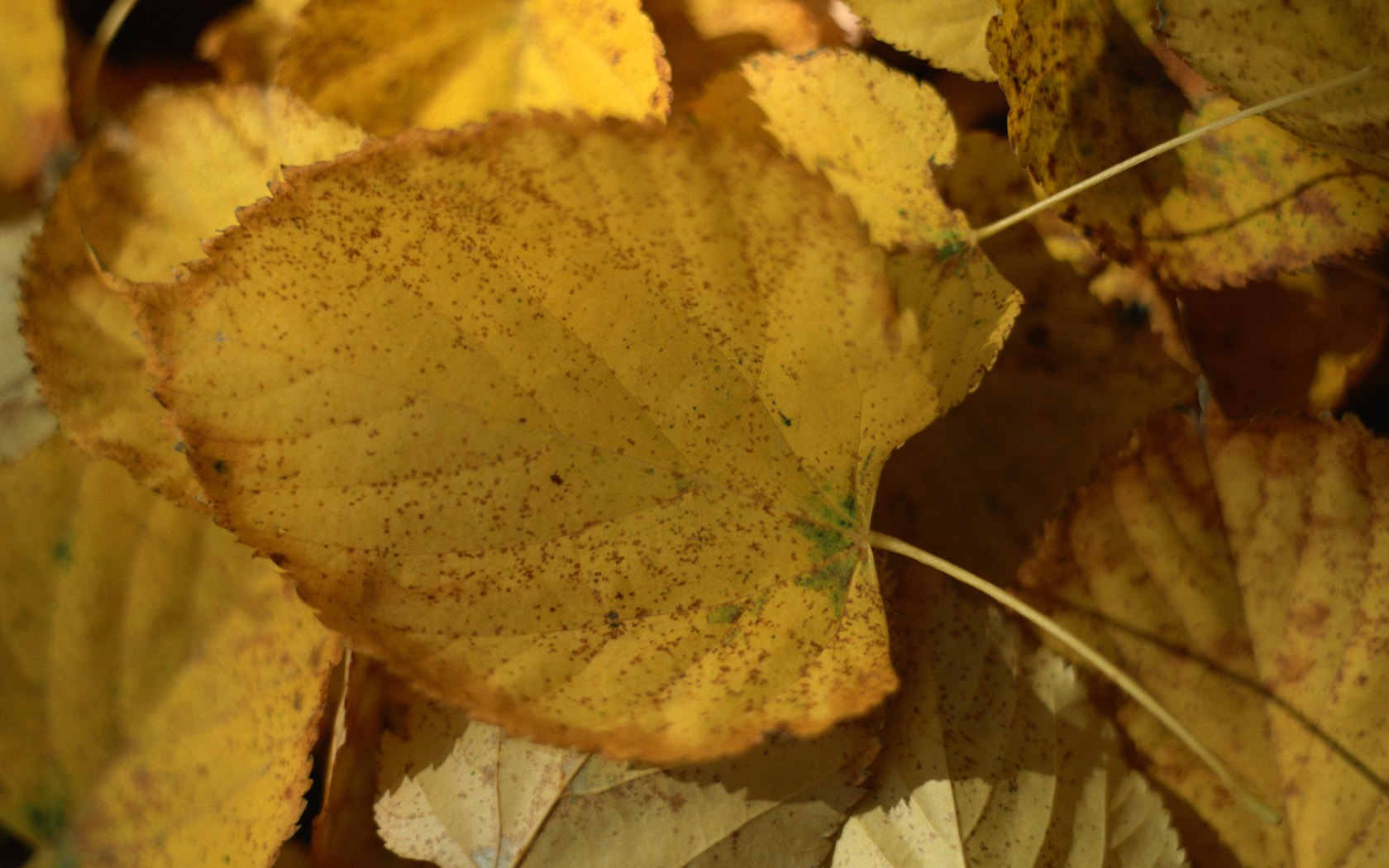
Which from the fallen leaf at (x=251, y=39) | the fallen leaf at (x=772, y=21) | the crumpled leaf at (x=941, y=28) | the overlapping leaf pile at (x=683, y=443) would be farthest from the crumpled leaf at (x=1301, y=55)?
the fallen leaf at (x=251, y=39)

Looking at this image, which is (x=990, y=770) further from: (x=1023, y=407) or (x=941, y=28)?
(x=941, y=28)

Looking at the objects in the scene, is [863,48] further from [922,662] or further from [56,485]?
[56,485]

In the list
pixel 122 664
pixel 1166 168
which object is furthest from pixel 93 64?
pixel 1166 168

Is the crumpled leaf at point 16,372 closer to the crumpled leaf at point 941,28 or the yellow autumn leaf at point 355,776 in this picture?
the yellow autumn leaf at point 355,776

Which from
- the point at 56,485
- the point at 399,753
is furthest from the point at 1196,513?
the point at 56,485

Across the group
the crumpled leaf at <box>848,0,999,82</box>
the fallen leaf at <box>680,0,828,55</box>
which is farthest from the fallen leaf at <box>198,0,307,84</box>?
the crumpled leaf at <box>848,0,999,82</box>

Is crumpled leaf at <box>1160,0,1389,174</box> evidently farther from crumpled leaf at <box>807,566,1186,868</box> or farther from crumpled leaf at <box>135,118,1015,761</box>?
crumpled leaf at <box>807,566,1186,868</box>

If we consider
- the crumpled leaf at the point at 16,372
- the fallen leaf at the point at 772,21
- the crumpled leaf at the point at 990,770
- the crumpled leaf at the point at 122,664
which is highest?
the fallen leaf at the point at 772,21
